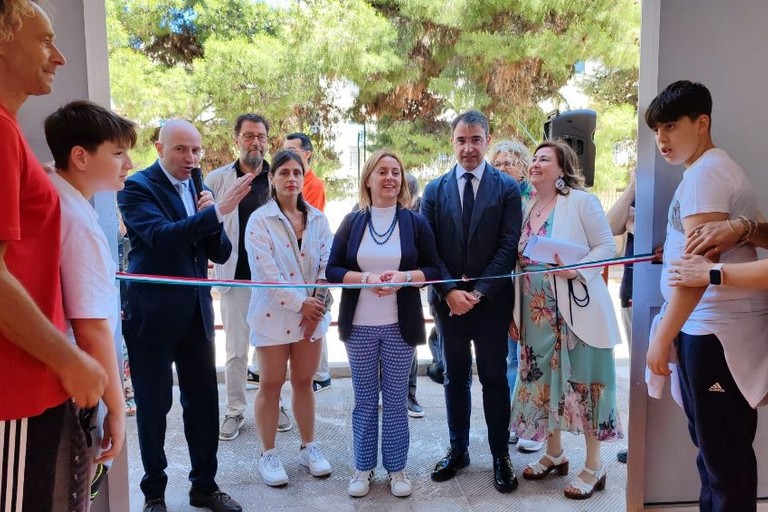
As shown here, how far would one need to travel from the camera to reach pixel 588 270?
2643 mm

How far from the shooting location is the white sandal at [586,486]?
105 inches

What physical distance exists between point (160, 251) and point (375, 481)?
55.9 inches

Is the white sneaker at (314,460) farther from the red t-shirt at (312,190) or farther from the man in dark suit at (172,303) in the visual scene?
the red t-shirt at (312,190)

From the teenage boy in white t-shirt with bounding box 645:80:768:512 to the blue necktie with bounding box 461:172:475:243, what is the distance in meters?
1.01

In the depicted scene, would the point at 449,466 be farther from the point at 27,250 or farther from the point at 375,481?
the point at 27,250

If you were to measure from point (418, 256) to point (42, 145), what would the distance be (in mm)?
1503

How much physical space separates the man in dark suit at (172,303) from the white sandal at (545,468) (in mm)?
1308

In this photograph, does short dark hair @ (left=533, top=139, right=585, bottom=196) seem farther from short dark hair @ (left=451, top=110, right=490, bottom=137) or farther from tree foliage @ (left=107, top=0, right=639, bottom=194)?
tree foliage @ (left=107, top=0, right=639, bottom=194)

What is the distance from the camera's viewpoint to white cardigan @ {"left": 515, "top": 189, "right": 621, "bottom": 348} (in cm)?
263

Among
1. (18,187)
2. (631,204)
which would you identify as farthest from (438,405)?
(18,187)

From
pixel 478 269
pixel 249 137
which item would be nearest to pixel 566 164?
pixel 478 269

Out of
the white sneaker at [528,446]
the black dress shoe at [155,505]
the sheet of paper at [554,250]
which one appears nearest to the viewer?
the black dress shoe at [155,505]

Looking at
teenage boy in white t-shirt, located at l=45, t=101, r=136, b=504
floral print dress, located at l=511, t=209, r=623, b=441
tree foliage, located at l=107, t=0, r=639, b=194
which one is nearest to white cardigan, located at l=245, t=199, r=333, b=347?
floral print dress, located at l=511, t=209, r=623, b=441

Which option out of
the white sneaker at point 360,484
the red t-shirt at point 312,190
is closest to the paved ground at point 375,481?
the white sneaker at point 360,484
